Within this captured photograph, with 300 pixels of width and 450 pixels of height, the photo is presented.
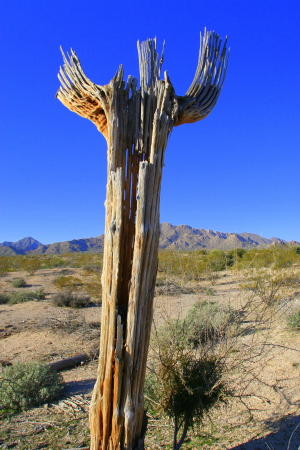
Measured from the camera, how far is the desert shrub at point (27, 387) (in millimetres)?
5523

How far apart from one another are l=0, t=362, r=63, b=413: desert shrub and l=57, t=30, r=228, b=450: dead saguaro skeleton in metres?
2.89

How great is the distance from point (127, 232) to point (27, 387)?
3906 millimetres

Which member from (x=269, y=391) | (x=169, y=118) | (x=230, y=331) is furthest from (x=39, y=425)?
(x=169, y=118)

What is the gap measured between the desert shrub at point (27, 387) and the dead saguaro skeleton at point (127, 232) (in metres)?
2.89

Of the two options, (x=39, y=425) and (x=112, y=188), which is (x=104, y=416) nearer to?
(x=112, y=188)

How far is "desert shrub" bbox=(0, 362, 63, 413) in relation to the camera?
5.52m

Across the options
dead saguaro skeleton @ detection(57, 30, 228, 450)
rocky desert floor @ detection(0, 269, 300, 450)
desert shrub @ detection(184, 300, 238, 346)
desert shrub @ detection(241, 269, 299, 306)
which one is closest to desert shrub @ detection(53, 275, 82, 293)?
rocky desert floor @ detection(0, 269, 300, 450)

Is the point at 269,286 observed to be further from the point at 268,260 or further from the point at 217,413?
the point at 268,260

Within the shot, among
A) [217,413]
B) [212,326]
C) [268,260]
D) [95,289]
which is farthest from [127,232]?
[95,289]

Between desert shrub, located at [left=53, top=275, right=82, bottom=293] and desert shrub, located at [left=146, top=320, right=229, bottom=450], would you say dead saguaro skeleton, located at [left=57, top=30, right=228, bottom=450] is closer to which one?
desert shrub, located at [left=146, top=320, right=229, bottom=450]

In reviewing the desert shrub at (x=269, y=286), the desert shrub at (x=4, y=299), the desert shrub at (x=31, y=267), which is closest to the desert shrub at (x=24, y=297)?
the desert shrub at (x=4, y=299)

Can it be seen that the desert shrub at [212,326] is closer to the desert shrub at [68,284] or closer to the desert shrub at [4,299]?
the desert shrub at [68,284]

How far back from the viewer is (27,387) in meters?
5.70

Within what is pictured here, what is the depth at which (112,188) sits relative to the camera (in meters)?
3.21
